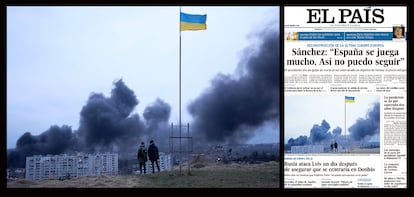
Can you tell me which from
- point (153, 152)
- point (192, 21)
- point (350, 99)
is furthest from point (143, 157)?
point (350, 99)

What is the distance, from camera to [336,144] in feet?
23.4

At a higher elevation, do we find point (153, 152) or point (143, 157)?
point (153, 152)

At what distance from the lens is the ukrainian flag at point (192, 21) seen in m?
7.47

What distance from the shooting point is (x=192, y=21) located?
294 inches

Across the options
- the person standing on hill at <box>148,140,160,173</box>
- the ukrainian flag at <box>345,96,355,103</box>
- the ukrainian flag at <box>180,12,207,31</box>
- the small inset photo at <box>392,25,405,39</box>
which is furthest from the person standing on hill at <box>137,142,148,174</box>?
the small inset photo at <box>392,25,405,39</box>

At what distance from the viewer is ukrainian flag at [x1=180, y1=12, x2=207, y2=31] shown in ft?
24.5

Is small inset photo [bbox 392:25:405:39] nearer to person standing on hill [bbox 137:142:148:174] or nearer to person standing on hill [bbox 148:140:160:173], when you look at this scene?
person standing on hill [bbox 148:140:160:173]

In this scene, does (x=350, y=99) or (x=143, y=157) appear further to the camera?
(x=143, y=157)

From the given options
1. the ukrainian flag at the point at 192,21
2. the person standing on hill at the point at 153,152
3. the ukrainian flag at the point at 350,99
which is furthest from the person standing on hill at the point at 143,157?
the ukrainian flag at the point at 350,99

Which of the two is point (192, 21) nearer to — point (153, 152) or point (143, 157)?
point (153, 152)

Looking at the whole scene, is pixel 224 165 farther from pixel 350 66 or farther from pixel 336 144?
pixel 350 66

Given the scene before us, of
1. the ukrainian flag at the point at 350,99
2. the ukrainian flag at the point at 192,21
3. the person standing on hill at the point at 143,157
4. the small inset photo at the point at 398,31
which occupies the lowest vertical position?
the person standing on hill at the point at 143,157

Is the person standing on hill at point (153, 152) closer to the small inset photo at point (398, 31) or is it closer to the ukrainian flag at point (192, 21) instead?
the ukrainian flag at point (192, 21)
